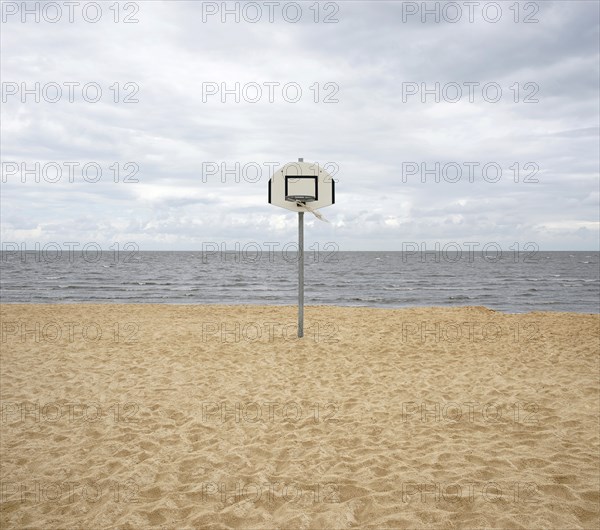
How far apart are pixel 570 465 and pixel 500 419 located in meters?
1.52

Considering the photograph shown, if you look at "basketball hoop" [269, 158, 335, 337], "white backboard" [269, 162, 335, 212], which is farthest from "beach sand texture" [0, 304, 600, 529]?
"white backboard" [269, 162, 335, 212]

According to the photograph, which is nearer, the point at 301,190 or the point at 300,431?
the point at 300,431

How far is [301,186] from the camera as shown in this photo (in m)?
11.3

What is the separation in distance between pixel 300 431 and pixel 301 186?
6.55m

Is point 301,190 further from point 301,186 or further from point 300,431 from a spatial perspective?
point 300,431

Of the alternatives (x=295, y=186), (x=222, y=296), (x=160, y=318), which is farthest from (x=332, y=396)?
(x=222, y=296)

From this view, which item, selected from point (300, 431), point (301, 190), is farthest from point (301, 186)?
point (300, 431)

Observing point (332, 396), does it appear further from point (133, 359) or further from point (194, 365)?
point (133, 359)

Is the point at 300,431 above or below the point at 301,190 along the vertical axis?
below

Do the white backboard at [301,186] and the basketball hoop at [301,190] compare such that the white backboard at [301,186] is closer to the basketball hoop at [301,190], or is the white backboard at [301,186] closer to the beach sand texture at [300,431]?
the basketball hoop at [301,190]

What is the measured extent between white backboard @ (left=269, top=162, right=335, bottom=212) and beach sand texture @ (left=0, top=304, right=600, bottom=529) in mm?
3521

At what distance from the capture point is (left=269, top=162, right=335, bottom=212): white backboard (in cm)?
1124

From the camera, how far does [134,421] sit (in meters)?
6.59

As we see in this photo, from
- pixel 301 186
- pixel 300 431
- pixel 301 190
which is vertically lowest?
pixel 300 431
